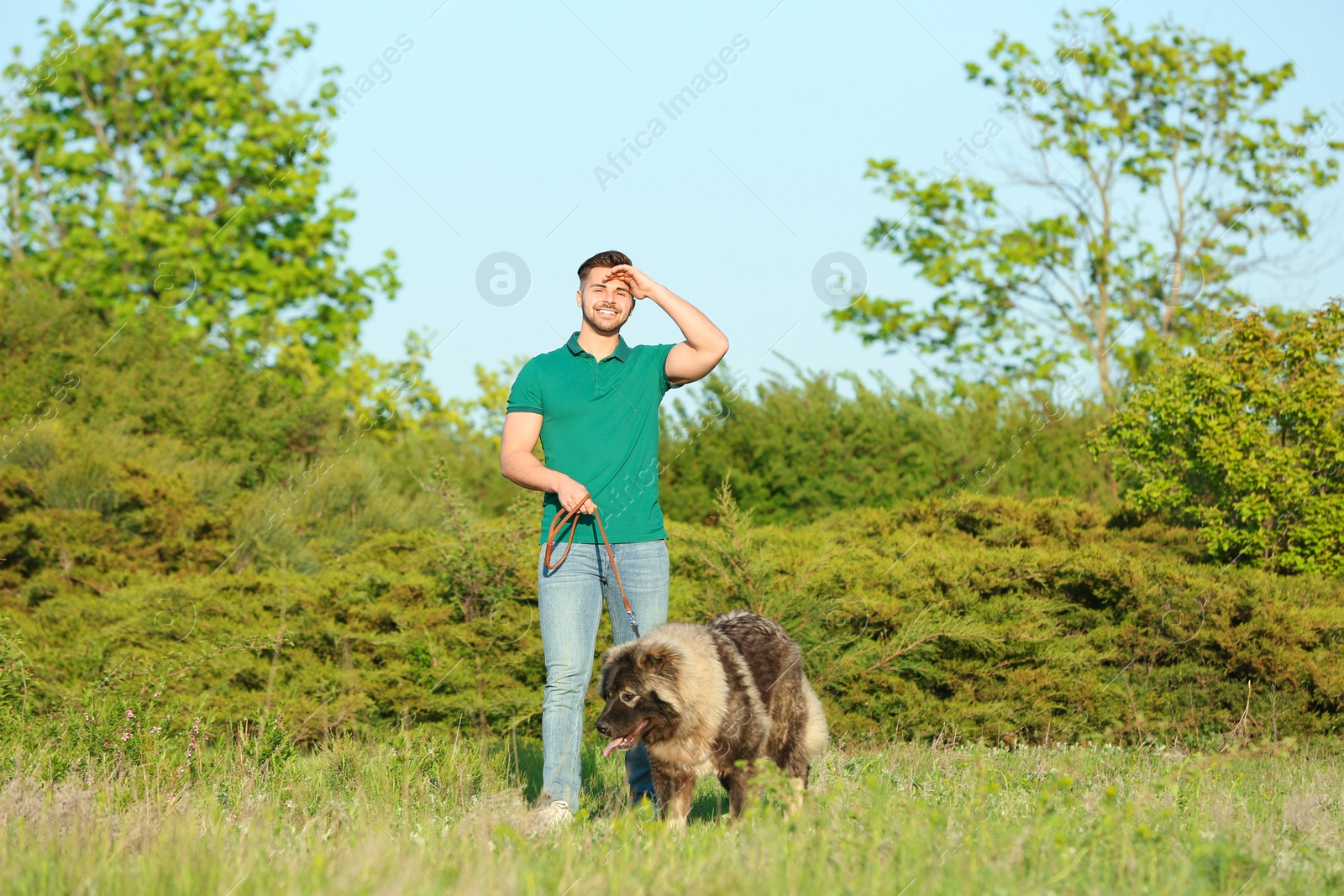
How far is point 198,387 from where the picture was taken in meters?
12.7

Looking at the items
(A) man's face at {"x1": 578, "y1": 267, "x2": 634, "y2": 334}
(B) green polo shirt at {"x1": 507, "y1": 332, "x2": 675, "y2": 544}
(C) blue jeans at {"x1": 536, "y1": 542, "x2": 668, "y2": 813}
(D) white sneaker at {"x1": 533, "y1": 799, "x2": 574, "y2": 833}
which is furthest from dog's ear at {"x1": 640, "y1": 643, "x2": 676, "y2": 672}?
(A) man's face at {"x1": 578, "y1": 267, "x2": 634, "y2": 334}

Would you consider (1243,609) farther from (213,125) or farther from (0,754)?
(213,125)

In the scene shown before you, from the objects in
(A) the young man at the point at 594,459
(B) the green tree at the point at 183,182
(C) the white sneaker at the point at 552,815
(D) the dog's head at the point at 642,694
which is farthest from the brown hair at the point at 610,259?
(B) the green tree at the point at 183,182

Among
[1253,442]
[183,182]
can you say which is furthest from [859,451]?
[183,182]

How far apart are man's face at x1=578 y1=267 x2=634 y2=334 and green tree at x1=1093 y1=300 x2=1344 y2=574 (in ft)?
18.3

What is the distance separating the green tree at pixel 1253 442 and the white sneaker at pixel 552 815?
6.12 m

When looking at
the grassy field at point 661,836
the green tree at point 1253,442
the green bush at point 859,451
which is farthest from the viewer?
the green bush at point 859,451

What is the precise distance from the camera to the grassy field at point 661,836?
10.3ft

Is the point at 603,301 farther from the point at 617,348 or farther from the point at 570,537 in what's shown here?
the point at 570,537

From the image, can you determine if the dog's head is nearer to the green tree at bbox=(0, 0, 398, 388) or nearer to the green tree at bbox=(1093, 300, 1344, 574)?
the green tree at bbox=(1093, 300, 1344, 574)

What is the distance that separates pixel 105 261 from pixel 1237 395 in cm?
1997

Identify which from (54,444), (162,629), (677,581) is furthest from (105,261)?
(677,581)

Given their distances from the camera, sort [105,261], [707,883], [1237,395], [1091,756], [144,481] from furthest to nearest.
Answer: [105,261] < [144,481] < [1237,395] < [1091,756] < [707,883]

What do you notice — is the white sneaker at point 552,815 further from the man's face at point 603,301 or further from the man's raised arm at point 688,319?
the man's face at point 603,301
